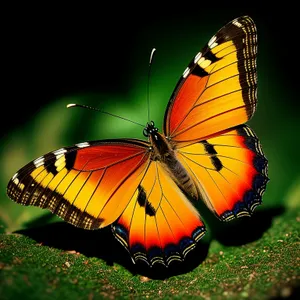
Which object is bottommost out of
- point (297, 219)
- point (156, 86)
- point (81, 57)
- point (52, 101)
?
point (297, 219)

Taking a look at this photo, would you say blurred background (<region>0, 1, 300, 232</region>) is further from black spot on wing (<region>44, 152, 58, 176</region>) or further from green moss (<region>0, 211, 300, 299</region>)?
black spot on wing (<region>44, 152, 58, 176</region>)

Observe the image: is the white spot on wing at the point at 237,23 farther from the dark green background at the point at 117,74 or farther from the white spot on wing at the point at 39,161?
the white spot on wing at the point at 39,161

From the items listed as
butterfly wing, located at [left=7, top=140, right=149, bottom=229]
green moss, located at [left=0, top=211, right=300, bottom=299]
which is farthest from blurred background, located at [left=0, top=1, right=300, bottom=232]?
butterfly wing, located at [left=7, top=140, right=149, bottom=229]

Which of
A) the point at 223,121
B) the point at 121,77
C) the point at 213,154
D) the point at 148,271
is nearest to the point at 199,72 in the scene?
the point at 223,121

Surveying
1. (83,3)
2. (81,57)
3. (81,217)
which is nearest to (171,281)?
(81,217)

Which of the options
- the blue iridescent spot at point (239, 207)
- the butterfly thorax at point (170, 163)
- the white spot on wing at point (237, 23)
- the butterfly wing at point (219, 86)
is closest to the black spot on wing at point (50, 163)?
the butterfly thorax at point (170, 163)

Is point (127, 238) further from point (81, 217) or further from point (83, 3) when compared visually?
point (83, 3)

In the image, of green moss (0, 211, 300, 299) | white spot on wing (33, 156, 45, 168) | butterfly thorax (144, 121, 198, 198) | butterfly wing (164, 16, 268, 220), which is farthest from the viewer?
butterfly thorax (144, 121, 198, 198)
